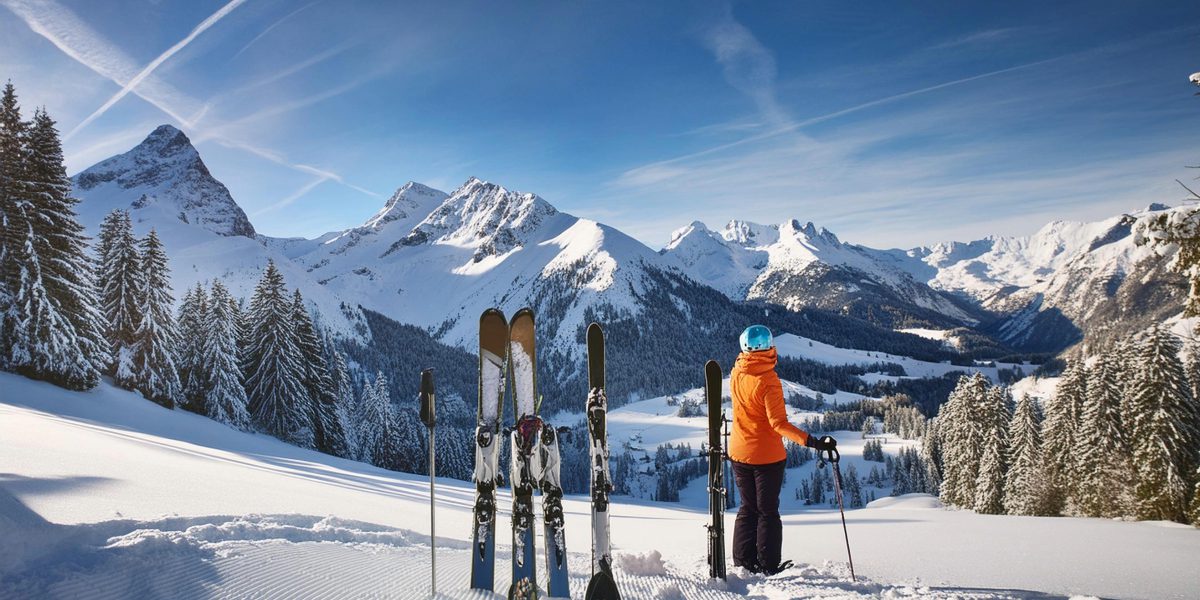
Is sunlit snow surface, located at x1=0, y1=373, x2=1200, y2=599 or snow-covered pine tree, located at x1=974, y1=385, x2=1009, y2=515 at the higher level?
sunlit snow surface, located at x1=0, y1=373, x2=1200, y2=599

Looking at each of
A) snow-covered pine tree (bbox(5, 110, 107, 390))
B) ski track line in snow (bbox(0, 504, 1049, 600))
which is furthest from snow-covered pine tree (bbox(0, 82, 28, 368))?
ski track line in snow (bbox(0, 504, 1049, 600))

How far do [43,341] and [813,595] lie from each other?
91.0ft

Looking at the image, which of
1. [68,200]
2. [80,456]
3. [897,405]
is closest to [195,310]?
[68,200]

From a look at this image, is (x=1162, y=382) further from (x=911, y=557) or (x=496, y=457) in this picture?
(x=496, y=457)

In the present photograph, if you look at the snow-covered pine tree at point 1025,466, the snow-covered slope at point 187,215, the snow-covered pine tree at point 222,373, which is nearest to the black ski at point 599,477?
the snow-covered pine tree at point 1025,466

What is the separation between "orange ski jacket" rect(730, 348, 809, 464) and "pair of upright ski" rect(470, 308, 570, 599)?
90.0 inches

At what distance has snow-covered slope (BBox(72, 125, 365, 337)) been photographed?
83.9 m

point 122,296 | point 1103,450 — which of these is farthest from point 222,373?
point 1103,450

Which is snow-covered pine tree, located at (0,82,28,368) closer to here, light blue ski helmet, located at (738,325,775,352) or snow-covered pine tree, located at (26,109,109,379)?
snow-covered pine tree, located at (26,109,109,379)

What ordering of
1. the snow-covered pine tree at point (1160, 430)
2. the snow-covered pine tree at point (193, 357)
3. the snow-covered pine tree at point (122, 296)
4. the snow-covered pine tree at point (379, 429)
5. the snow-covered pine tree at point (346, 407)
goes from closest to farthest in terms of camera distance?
the snow-covered pine tree at point (1160, 430)
the snow-covered pine tree at point (122, 296)
the snow-covered pine tree at point (193, 357)
the snow-covered pine tree at point (346, 407)
the snow-covered pine tree at point (379, 429)

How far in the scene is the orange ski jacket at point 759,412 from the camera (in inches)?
238

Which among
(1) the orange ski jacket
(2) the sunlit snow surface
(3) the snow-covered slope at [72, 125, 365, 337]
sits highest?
(3) the snow-covered slope at [72, 125, 365, 337]

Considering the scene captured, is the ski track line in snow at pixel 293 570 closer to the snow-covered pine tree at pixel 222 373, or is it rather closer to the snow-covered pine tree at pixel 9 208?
the snow-covered pine tree at pixel 9 208

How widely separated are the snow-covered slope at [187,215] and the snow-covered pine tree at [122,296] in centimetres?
5031
